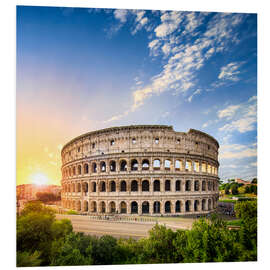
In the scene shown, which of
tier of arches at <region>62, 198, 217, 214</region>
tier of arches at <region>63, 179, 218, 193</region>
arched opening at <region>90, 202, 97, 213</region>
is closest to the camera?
tier of arches at <region>62, 198, 217, 214</region>

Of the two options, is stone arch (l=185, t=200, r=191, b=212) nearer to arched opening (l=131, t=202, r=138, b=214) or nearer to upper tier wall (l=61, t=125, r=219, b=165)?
upper tier wall (l=61, t=125, r=219, b=165)

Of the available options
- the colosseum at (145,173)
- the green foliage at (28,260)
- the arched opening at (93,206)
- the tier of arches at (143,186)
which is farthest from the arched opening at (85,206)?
the green foliage at (28,260)

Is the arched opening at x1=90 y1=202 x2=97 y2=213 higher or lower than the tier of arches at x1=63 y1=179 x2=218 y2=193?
lower

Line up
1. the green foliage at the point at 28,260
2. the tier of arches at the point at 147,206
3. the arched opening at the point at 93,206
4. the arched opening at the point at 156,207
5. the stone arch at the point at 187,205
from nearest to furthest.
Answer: the green foliage at the point at 28,260
the tier of arches at the point at 147,206
the arched opening at the point at 156,207
the stone arch at the point at 187,205
the arched opening at the point at 93,206

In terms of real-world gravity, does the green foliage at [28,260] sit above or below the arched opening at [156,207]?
above

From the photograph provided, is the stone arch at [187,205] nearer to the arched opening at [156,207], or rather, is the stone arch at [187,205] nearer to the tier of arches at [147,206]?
the tier of arches at [147,206]

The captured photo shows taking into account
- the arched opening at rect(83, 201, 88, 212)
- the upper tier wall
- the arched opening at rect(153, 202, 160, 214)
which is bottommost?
the arched opening at rect(83, 201, 88, 212)

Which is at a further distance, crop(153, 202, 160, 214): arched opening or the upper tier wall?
the upper tier wall

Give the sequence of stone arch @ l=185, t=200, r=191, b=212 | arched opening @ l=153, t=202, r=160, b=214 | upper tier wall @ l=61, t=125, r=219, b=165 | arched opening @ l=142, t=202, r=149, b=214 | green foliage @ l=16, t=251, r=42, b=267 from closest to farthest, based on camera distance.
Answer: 1. green foliage @ l=16, t=251, r=42, b=267
2. arched opening @ l=153, t=202, r=160, b=214
3. upper tier wall @ l=61, t=125, r=219, b=165
4. arched opening @ l=142, t=202, r=149, b=214
5. stone arch @ l=185, t=200, r=191, b=212


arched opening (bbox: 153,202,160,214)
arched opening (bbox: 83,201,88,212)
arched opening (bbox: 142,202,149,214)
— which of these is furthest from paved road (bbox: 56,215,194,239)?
arched opening (bbox: 83,201,88,212)
